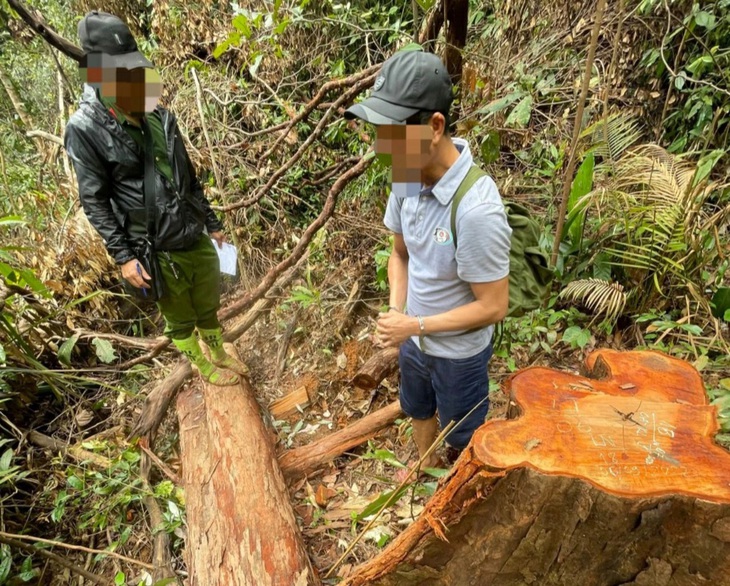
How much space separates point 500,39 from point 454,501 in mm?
4092

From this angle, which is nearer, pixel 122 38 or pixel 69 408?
pixel 122 38

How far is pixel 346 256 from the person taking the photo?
4.28 metres

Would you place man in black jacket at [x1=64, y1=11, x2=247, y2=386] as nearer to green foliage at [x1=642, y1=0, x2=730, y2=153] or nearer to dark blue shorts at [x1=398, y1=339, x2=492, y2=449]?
dark blue shorts at [x1=398, y1=339, x2=492, y2=449]

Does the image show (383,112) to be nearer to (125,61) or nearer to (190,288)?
(125,61)

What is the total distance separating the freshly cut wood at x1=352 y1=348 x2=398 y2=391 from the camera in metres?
3.00

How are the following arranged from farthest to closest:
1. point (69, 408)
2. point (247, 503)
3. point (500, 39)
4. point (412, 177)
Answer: point (500, 39)
point (69, 408)
point (247, 503)
point (412, 177)

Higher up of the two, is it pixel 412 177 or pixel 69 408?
pixel 412 177

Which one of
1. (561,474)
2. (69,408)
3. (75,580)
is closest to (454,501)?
(561,474)

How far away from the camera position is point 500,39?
13.1 ft

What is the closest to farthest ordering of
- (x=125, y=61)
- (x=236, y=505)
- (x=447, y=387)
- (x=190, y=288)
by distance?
(x=447, y=387)
(x=125, y=61)
(x=236, y=505)
(x=190, y=288)

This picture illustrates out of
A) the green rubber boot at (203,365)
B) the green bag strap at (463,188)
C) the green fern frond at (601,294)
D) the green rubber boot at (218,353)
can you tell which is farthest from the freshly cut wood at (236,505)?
the green fern frond at (601,294)

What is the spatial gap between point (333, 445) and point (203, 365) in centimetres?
109

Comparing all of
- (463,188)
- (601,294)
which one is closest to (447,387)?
(463,188)

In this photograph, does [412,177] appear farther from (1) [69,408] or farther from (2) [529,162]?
(1) [69,408]
